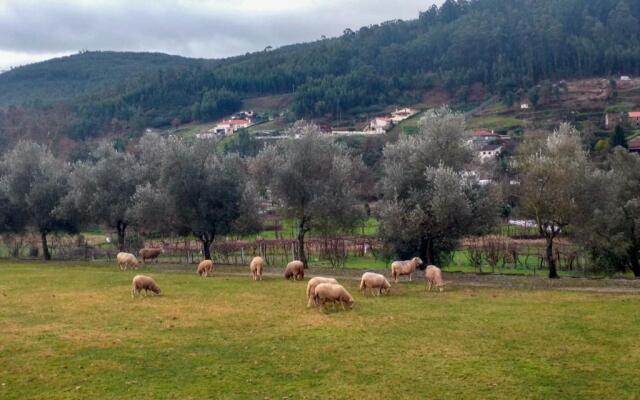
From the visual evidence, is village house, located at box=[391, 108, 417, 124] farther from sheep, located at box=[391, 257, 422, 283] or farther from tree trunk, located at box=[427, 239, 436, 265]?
sheep, located at box=[391, 257, 422, 283]

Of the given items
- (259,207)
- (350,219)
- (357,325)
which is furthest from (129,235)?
(357,325)

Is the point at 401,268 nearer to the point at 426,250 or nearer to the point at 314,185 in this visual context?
the point at 426,250

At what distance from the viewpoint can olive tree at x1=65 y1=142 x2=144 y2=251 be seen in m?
51.6

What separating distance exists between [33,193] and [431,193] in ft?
114

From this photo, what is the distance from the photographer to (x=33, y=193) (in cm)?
5394

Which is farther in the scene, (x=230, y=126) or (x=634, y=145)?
(x=230, y=126)

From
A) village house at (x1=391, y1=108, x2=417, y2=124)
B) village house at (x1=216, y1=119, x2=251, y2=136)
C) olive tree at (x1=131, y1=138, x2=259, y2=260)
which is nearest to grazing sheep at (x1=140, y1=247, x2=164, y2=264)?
olive tree at (x1=131, y1=138, x2=259, y2=260)

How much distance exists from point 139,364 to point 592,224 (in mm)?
30830

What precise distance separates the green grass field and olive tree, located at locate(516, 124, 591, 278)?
7963 mm

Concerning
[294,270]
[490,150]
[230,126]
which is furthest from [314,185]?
[230,126]

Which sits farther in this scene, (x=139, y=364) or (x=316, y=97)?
(x=316, y=97)

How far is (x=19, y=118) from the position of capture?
530 ft

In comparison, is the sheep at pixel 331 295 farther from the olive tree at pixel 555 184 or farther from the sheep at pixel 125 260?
the sheep at pixel 125 260

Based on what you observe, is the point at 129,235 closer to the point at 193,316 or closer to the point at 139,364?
the point at 193,316
